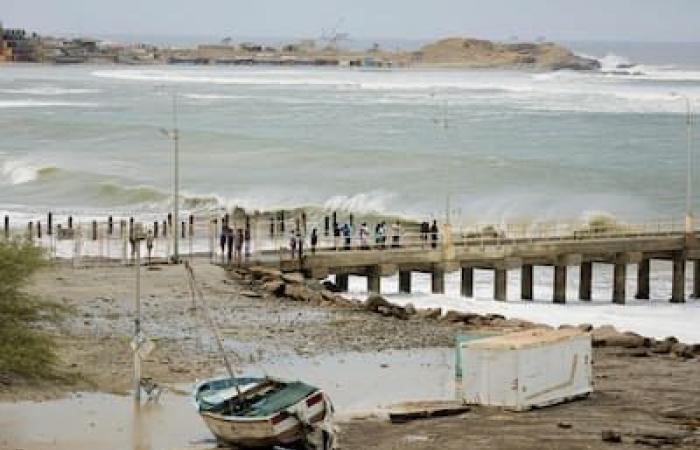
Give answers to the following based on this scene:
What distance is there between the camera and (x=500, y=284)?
145 feet

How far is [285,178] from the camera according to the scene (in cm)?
7644

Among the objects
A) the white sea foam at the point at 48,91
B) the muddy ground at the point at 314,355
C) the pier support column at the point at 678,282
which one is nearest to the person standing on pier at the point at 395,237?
the muddy ground at the point at 314,355

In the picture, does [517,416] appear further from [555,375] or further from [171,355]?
[171,355]

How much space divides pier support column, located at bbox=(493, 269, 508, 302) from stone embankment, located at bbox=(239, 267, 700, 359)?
19.6ft

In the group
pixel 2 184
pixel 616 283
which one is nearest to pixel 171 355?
pixel 616 283

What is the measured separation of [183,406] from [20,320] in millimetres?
2915

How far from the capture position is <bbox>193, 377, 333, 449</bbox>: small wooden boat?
22562 mm

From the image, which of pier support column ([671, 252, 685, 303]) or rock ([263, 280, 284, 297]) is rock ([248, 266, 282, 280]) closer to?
rock ([263, 280, 284, 297])

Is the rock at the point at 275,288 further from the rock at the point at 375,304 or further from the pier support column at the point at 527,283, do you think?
the pier support column at the point at 527,283

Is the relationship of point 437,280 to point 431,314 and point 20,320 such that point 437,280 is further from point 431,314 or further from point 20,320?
point 20,320

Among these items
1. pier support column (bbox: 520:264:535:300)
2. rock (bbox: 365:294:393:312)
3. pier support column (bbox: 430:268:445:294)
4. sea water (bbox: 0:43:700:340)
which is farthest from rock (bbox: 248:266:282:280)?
pier support column (bbox: 520:264:535:300)

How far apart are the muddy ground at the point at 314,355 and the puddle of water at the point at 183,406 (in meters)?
0.61

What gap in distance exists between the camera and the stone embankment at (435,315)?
107 ft

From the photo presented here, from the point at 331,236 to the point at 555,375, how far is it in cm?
1881
